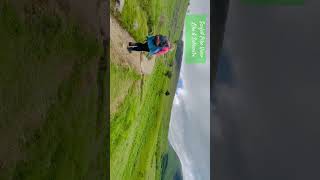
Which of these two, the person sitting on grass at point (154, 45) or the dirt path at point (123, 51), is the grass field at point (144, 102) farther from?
the person sitting on grass at point (154, 45)

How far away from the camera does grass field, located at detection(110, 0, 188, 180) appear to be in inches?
291

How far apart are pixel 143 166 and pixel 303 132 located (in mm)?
2895

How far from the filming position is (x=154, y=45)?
7430 mm
